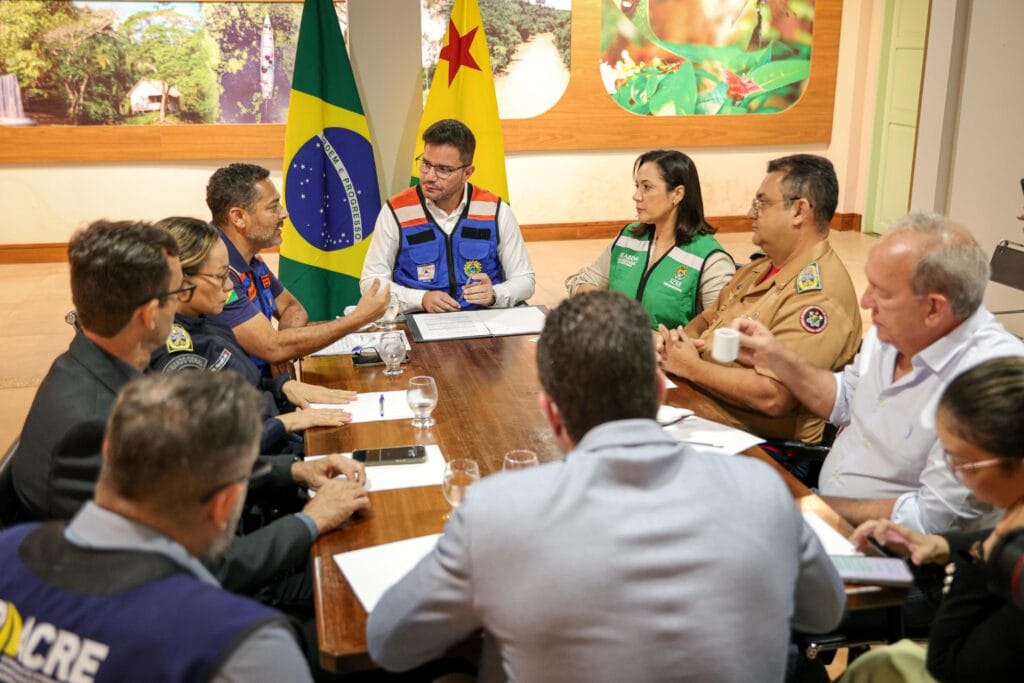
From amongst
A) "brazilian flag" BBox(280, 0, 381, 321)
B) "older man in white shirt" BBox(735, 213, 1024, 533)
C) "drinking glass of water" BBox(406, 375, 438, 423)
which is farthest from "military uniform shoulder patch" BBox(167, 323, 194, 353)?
"brazilian flag" BBox(280, 0, 381, 321)

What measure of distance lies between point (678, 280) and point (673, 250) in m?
0.13

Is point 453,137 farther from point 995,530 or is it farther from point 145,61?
point 145,61

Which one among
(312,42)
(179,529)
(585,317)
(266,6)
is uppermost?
(266,6)

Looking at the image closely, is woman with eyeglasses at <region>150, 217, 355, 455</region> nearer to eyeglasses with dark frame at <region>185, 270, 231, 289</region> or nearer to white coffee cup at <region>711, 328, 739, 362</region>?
eyeglasses with dark frame at <region>185, 270, 231, 289</region>

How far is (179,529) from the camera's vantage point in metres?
1.39

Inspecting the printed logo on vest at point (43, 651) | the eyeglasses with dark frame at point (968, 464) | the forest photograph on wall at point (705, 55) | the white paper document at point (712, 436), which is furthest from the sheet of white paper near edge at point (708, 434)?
the forest photograph on wall at point (705, 55)

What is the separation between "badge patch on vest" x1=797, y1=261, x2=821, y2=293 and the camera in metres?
3.01

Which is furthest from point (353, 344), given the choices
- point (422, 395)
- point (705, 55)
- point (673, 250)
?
point (705, 55)

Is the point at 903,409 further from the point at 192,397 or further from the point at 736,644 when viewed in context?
the point at 192,397

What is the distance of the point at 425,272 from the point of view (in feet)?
13.8

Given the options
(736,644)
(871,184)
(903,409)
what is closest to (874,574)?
(736,644)

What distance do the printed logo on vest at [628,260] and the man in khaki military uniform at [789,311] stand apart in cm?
71

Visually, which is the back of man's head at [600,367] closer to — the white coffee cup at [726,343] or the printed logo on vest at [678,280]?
the white coffee cup at [726,343]

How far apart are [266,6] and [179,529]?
7.29m
